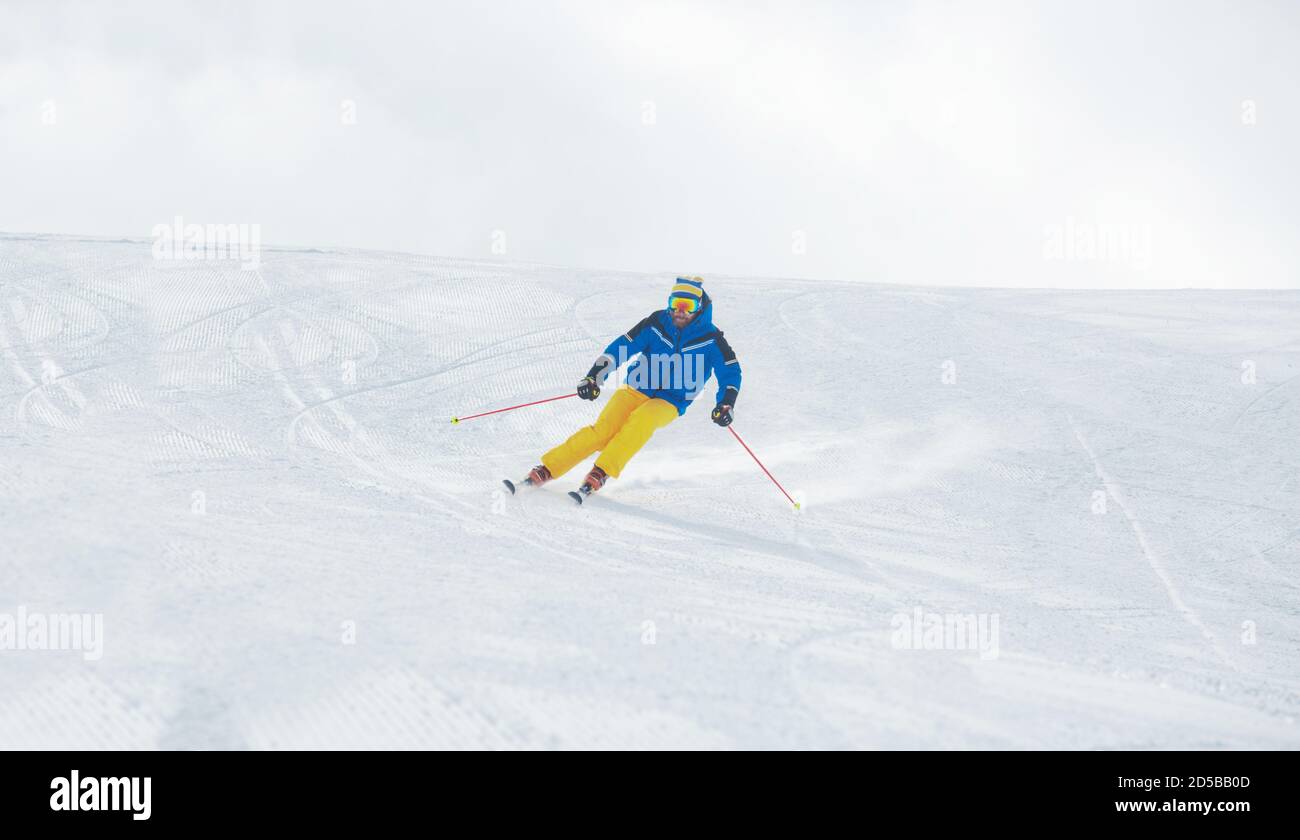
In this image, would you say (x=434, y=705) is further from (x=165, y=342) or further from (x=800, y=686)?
(x=165, y=342)

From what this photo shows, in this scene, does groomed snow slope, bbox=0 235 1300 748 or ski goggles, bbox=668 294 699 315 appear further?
ski goggles, bbox=668 294 699 315

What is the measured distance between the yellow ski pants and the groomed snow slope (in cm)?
22

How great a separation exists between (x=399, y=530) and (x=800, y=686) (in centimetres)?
259

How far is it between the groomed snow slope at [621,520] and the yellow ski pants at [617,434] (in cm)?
22

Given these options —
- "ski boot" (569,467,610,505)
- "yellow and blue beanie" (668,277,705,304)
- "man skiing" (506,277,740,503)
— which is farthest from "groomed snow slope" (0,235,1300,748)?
"yellow and blue beanie" (668,277,705,304)

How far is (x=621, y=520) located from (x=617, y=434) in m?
0.85

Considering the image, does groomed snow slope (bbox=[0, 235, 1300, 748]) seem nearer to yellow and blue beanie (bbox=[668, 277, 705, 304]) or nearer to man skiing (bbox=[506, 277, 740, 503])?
man skiing (bbox=[506, 277, 740, 503])

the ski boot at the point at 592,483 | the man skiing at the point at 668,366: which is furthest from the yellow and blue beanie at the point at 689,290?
the ski boot at the point at 592,483

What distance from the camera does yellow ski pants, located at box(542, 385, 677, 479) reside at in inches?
263

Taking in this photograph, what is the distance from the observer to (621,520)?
6.14m

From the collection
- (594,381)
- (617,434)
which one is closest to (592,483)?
(617,434)

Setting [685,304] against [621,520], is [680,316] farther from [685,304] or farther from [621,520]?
[621,520]

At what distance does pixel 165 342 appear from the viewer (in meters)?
9.50

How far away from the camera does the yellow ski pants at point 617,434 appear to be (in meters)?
6.67
